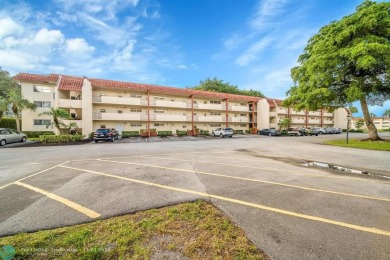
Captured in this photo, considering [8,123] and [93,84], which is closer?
[93,84]

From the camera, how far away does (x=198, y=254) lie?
228 cm

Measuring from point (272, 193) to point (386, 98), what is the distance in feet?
79.8

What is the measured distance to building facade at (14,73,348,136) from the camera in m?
25.8

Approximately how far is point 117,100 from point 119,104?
3.21ft

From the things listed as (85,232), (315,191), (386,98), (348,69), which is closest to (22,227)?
(85,232)

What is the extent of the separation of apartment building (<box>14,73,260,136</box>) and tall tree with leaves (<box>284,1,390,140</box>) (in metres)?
19.2

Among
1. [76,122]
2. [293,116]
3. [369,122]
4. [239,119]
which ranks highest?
[293,116]

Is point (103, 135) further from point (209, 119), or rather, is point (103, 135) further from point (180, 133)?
point (209, 119)

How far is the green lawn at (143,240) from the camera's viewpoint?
2.26 m

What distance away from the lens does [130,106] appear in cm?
3089

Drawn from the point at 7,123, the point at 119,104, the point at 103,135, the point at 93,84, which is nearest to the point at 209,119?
the point at 119,104

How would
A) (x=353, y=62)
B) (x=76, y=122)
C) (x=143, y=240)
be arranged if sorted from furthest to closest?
(x=76, y=122)
(x=353, y=62)
(x=143, y=240)

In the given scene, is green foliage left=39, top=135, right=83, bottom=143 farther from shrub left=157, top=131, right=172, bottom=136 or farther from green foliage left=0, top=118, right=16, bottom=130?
green foliage left=0, top=118, right=16, bottom=130

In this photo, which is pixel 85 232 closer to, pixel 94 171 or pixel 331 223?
pixel 331 223
